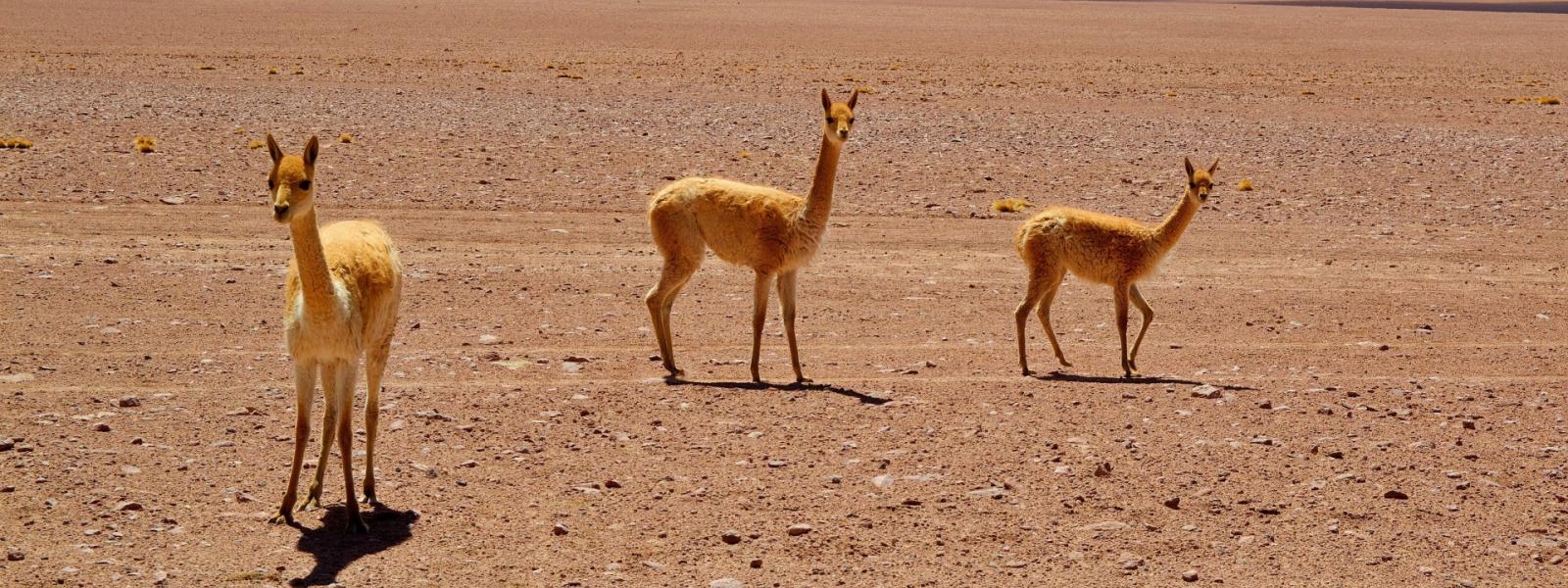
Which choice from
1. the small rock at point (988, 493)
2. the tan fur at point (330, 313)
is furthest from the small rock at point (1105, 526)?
the tan fur at point (330, 313)

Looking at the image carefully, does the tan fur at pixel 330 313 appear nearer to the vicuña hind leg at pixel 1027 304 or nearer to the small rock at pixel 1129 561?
the small rock at pixel 1129 561

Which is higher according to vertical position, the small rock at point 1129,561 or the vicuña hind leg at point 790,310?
the vicuña hind leg at point 790,310

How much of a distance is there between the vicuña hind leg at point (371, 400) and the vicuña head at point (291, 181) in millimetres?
1039

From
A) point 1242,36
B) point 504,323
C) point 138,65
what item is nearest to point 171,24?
point 138,65

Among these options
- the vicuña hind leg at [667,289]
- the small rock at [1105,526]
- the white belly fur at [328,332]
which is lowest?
the small rock at [1105,526]

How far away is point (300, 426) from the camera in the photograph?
311 inches

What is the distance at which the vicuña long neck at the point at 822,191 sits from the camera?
11.3m

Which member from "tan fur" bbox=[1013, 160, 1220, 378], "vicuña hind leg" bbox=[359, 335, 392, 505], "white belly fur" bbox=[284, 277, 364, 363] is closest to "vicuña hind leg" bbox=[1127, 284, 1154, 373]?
"tan fur" bbox=[1013, 160, 1220, 378]

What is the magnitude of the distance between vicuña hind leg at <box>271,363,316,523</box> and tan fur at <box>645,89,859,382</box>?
362 centimetres

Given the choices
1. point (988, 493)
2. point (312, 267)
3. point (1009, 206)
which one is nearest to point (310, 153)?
point (312, 267)

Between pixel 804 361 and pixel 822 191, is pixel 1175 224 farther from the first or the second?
pixel 804 361

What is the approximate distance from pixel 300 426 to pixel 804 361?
4.75 meters

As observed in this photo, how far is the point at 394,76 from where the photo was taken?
1495 inches

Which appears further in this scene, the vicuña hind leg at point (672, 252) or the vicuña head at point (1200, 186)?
the vicuña head at point (1200, 186)
